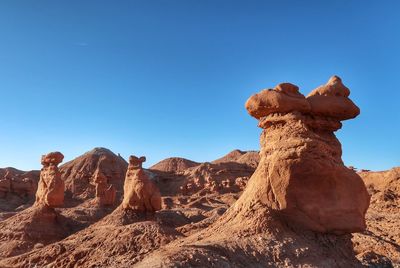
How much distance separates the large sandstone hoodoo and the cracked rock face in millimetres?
16069

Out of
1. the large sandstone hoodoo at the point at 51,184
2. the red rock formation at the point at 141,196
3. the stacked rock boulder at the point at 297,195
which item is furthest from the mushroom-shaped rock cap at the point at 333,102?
the large sandstone hoodoo at the point at 51,184

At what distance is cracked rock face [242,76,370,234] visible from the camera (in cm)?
966

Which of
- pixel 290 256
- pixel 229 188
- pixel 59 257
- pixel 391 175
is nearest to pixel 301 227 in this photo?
pixel 290 256

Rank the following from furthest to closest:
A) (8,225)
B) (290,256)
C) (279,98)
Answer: (8,225), (279,98), (290,256)

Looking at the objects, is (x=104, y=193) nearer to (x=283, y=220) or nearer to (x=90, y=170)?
(x=283, y=220)

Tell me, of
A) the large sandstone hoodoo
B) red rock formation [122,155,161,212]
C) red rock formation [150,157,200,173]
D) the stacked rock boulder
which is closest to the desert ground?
the stacked rock boulder

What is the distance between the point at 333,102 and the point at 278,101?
1621 mm

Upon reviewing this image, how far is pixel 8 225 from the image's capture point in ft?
74.7

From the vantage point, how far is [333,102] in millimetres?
10844

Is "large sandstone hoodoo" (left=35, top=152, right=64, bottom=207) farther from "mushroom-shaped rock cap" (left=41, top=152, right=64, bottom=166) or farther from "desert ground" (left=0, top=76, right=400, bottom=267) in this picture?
"desert ground" (left=0, top=76, right=400, bottom=267)

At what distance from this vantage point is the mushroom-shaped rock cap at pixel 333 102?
35.1ft

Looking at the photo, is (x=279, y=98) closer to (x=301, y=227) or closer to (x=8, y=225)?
(x=301, y=227)

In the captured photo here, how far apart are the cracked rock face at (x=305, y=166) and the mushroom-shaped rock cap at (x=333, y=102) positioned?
0.03 meters

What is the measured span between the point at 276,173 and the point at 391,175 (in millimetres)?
23921
